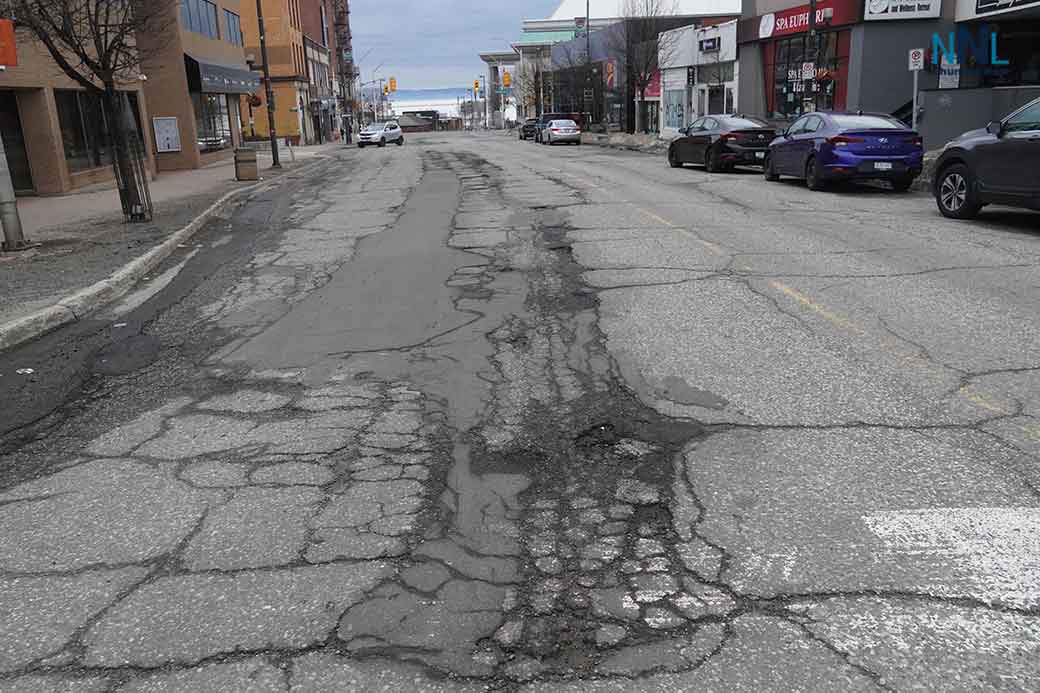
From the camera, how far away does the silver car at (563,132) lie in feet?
147

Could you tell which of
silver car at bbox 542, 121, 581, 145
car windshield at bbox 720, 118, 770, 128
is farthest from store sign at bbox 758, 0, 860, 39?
silver car at bbox 542, 121, 581, 145

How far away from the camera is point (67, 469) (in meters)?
4.70

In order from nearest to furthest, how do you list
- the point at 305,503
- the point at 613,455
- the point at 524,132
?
the point at 305,503
the point at 613,455
the point at 524,132

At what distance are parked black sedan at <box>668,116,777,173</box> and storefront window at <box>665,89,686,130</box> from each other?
2261 cm

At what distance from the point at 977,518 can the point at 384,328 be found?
4.87 metres

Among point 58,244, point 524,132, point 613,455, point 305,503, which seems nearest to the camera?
point 305,503

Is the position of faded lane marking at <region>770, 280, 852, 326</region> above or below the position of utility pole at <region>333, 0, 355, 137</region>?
below

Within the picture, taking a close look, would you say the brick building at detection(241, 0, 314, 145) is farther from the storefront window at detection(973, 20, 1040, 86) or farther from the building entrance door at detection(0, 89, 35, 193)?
the storefront window at detection(973, 20, 1040, 86)

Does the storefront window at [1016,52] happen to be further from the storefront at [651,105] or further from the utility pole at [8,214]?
the utility pole at [8,214]

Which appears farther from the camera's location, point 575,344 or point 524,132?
point 524,132

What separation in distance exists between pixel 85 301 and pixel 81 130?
1753 centimetres

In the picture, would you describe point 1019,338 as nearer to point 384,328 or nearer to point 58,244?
point 384,328

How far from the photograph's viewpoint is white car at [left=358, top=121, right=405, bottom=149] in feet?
178

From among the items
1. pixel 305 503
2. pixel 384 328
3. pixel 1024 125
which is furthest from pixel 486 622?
pixel 1024 125
